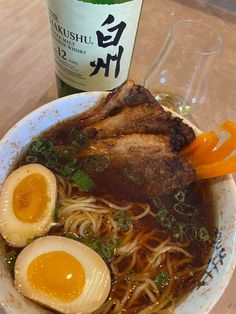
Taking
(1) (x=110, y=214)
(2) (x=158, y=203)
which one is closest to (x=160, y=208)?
(2) (x=158, y=203)

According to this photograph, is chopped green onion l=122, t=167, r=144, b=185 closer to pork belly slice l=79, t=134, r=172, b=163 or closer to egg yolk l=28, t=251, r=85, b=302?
pork belly slice l=79, t=134, r=172, b=163

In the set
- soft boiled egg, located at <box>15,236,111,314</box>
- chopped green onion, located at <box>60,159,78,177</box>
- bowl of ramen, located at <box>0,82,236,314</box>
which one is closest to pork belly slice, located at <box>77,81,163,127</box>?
bowl of ramen, located at <box>0,82,236,314</box>

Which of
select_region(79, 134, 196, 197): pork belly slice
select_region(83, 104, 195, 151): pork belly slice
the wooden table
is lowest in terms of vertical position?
the wooden table

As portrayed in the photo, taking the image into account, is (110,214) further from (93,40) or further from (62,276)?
(93,40)

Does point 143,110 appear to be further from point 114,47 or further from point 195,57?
point 195,57

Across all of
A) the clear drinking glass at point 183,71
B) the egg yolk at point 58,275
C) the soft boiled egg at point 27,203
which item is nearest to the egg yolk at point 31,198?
the soft boiled egg at point 27,203

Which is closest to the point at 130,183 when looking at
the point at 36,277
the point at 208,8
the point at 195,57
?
the point at 36,277
